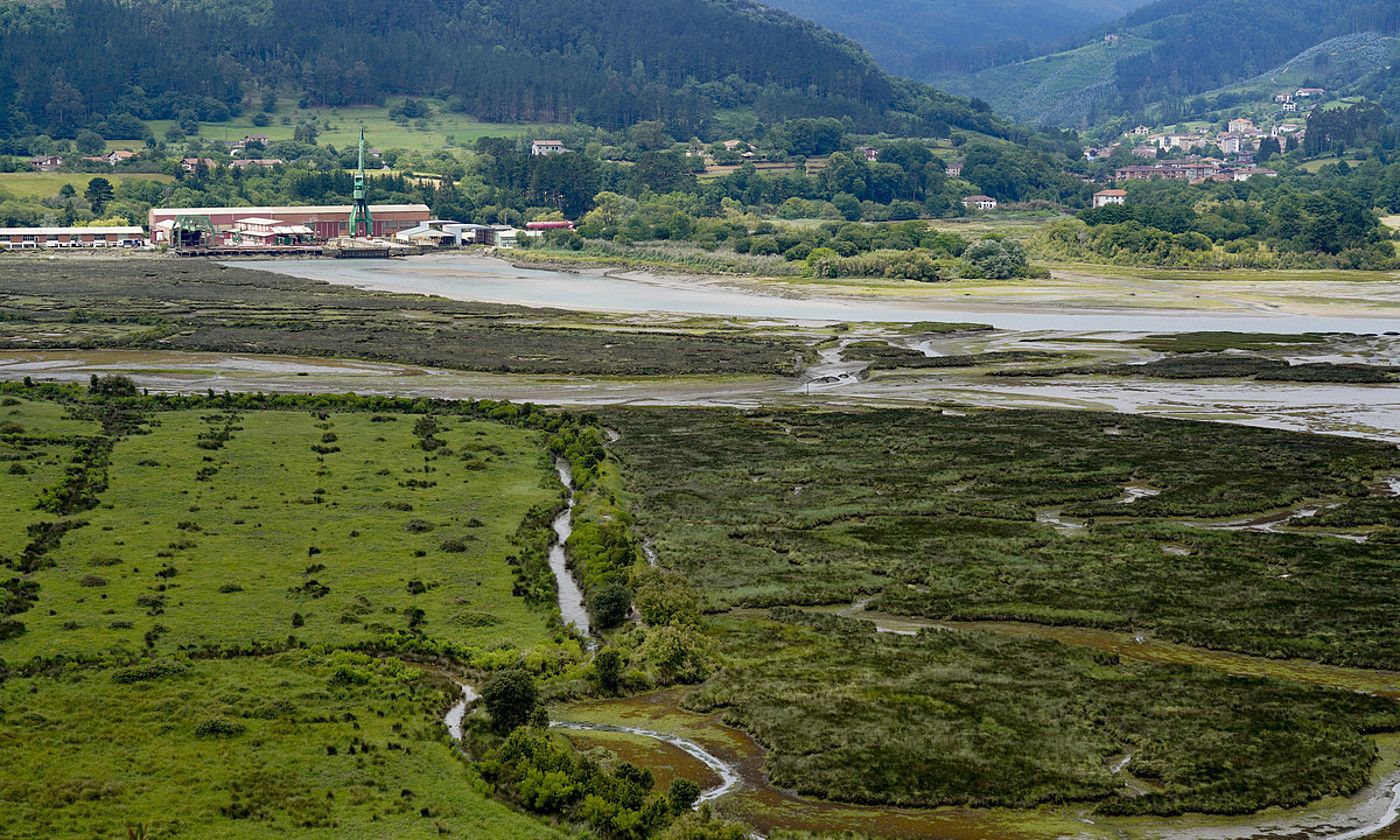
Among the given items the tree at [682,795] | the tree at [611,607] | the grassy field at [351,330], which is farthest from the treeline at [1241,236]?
the tree at [682,795]

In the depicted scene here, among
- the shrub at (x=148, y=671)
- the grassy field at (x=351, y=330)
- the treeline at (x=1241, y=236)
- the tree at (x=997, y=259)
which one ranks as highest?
the treeline at (x=1241, y=236)

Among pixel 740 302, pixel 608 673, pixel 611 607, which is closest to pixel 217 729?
pixel 608 673

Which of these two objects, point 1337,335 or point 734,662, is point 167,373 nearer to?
point 734,662

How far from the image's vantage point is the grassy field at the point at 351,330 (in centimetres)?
10144

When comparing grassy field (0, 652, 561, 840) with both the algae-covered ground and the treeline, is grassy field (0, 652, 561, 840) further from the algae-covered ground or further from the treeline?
the treeline

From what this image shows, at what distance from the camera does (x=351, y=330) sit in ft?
383

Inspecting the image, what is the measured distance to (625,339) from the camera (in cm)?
11275

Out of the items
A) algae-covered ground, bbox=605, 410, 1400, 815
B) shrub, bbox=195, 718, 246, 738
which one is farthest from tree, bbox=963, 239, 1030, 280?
shrub, bbox=195, 718, 246, 738

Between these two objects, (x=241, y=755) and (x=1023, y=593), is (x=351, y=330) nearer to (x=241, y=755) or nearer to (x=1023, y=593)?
(x=1023, y=593)

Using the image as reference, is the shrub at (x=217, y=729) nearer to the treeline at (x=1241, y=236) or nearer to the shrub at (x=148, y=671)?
the shrub at (x=148, y=671)

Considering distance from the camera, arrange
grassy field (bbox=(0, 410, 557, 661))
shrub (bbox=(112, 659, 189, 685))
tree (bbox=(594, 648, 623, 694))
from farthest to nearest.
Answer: grassy field (bbox=(0, 410, 557, 661)) < tree (bbox=(594, 648, 623, 694)) < shrub (bbox=(112, 659, 189, 685))

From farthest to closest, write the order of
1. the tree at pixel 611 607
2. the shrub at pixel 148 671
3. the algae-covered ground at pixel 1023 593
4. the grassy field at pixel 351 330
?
Result: the grassy field at pixel 351 330
the tree at pixel 611 607
the shrub at pixel 148 671
the algae-covered ground at pixel 1023 593

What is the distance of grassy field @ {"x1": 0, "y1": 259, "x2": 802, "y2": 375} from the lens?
101438 millimetres

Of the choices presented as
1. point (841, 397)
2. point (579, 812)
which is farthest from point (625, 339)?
point (579, 812)
